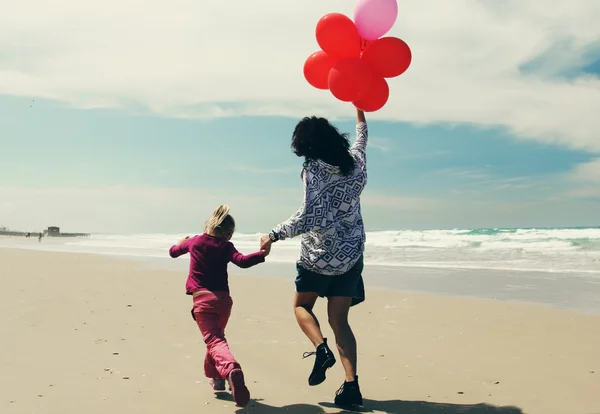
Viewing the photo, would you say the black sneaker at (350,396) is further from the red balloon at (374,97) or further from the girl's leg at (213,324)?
the red balloon at (374,97)

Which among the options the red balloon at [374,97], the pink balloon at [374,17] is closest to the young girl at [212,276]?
the red balloon at [374,97]

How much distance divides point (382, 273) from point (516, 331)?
7477mm

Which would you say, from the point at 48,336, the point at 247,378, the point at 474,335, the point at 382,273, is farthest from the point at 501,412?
the point at 382,273

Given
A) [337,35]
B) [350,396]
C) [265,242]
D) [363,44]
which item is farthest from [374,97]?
[350,396]

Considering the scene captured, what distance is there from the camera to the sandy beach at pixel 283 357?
3943mm

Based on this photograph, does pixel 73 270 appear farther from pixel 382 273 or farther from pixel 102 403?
pixel 102 403

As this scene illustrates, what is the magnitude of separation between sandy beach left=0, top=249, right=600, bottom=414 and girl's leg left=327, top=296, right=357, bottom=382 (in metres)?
0.34

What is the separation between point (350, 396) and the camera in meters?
3.74

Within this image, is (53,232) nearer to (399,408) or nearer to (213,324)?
(213,324)

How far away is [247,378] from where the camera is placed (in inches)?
181

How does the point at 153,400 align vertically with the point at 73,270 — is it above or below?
below

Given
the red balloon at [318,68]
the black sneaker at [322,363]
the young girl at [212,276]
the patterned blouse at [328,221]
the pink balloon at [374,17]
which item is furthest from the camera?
the red balloon at [318,68]

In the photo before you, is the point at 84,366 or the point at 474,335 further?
the point at 474,335

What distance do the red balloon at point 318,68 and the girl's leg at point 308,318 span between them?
6.06 ft
